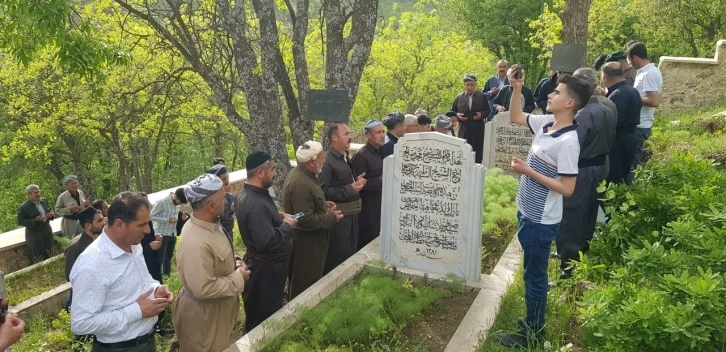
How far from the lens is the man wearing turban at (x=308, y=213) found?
4.90 m

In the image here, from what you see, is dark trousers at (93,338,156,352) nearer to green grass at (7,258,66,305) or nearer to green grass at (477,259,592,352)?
green grass at (477,259,592,352)

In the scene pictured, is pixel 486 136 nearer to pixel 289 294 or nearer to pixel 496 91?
pixel 496 91

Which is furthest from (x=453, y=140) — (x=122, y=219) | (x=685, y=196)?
(x=122, y=219)

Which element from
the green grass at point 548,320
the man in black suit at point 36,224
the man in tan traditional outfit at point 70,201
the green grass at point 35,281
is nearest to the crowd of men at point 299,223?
the green grass at point 548,320

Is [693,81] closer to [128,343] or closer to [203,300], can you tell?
[203,300]

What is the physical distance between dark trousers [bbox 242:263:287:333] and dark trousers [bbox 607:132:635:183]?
3.72m

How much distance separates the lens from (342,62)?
22.9ft

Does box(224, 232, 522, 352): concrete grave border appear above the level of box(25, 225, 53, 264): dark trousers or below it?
above

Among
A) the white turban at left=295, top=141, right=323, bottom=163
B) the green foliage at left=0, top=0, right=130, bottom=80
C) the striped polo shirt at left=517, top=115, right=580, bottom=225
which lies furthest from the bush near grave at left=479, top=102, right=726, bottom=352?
the green foliage at left=0, top=0, right=130, bottom=80

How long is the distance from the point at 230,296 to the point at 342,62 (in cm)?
416

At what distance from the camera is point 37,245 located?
8.74 metres

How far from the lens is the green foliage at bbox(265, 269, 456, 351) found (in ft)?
13.1

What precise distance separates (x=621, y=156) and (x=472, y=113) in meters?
3.58

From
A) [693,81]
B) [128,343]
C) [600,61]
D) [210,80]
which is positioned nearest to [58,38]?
[210,80]
